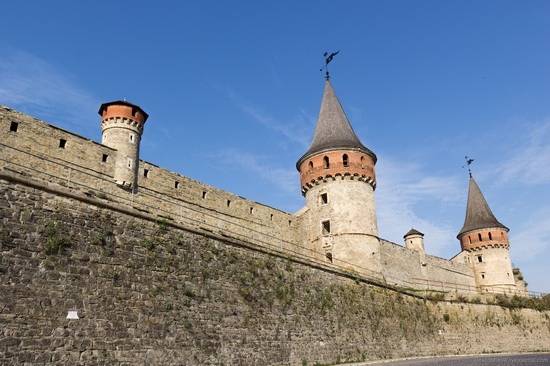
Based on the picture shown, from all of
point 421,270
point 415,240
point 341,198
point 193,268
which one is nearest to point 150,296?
point 193,268

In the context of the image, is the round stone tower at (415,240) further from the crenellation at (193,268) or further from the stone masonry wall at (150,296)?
the stone masonry wall at (150,296)

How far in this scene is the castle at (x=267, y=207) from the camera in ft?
55.8

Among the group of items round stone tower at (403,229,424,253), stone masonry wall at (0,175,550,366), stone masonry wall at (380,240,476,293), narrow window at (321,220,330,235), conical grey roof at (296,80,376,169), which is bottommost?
stone masonry wall at (0,175,550,366)

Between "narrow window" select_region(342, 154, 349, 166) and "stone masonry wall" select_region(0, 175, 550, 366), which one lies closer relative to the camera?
"stone masonry wall" select_region(0, 175, 550, 366)

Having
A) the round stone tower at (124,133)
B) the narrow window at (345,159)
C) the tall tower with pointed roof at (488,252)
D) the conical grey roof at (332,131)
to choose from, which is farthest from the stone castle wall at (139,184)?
the tall tower with pointed roof at (488,252)

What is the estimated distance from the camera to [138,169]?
66.6 feet

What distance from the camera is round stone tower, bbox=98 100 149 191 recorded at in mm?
19719

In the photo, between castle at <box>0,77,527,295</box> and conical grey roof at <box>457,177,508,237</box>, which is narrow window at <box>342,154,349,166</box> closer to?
castle at <box>0,77,527,295</box>

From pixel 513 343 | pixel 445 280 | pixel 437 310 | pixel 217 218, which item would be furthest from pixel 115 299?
pixel 445 280

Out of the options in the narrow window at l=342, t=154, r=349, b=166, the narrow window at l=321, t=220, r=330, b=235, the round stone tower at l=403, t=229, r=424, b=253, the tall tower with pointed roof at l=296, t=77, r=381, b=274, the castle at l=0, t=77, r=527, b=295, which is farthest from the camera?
the round stone tower at l=403, t=229, r=424, b=253

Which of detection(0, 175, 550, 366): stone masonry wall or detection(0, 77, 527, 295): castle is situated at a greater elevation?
detection(0, 77, 527, 295): castle

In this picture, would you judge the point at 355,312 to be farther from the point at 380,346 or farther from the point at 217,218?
the point at 217,218

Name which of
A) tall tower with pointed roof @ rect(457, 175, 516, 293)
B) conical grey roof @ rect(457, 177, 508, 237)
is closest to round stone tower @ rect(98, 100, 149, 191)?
tall tower with pointed roof @ rect(457, 175, 516, 293)

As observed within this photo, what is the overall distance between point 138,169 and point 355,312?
11433 mm
